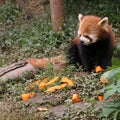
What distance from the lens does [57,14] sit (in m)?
9.76

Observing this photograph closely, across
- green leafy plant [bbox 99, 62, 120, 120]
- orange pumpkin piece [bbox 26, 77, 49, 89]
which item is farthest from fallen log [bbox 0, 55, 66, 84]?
green leafy plant [bbox 99, 62, 120, 120]

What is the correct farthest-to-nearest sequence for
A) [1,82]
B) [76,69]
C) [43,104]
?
[76,69], [1,82], [43,104]

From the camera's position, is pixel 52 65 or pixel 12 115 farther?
pixel 52 65

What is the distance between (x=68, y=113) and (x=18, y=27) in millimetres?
6008

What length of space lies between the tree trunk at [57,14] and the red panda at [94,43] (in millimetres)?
2298

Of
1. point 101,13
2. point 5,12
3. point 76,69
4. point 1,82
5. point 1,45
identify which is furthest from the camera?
point 5,12

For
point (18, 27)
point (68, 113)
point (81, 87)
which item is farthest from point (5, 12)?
point (68, 113)

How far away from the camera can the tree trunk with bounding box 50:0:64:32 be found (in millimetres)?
9656

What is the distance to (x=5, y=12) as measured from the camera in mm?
11648

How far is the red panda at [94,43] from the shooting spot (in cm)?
712

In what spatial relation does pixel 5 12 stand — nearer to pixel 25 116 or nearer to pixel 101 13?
pixel 101 13

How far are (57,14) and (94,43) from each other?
2.74 m

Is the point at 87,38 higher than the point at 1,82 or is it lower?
higher

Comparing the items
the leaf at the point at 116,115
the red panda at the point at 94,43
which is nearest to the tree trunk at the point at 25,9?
the red panda at the point at 94,43
